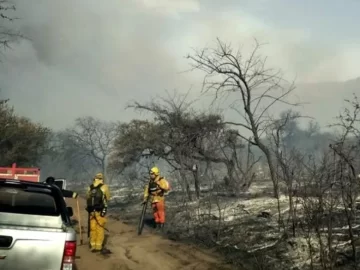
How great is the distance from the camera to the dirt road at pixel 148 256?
9406 millimetres

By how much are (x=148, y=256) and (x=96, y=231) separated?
4.65 feet

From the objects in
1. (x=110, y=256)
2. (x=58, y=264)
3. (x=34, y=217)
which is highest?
(x=34, y=217)

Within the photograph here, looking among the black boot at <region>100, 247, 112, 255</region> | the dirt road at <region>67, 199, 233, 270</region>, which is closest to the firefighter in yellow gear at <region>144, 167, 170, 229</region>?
the dirt road at <region>67, 199, 233, 270</region>

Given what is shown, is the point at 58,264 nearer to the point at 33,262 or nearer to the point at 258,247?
the point at 33,262

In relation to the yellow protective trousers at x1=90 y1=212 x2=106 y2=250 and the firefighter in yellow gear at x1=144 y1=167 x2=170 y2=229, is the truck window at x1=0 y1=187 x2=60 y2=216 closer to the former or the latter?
the yellow protective trousers at x1=90 y1=212 x2=106 y2=250

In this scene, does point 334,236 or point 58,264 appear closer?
point 58,264

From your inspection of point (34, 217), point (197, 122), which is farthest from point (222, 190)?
point (34, 217)

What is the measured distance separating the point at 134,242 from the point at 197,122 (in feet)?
29.8

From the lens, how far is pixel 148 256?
1061cm

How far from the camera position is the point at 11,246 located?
5027mm

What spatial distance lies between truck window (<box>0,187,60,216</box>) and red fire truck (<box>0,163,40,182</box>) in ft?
36.1

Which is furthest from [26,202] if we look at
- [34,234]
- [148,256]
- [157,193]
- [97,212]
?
[157,193]

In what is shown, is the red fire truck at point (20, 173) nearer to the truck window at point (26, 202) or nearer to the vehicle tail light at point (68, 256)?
the truck window at point (26, 202)

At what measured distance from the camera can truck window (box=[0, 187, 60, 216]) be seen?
5.71 metres
